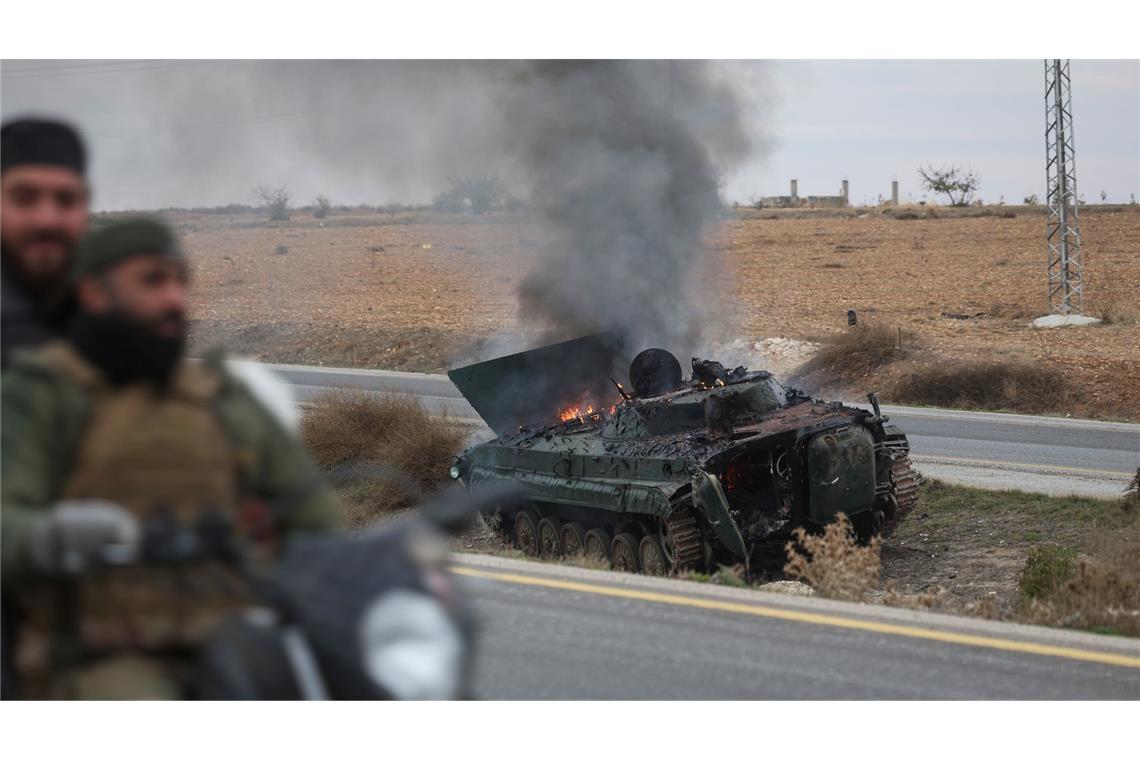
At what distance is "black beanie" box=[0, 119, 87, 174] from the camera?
342 centimetres

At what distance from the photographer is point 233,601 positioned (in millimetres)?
3191

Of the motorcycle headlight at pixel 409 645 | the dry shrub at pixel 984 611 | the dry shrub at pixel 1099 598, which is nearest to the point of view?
the motorcycle headlight at pixel 409 645

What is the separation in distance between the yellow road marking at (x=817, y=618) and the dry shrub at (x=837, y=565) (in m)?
1.76

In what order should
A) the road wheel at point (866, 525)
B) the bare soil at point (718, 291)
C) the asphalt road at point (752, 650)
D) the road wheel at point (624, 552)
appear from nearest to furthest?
the asphalt road at point (752, 650) → the road wheel at point (866, 525) → the road wheel at point (624, 552) → the bare soil at point (718, 291)

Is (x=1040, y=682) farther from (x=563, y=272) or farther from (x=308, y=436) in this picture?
(x=563, y=272)

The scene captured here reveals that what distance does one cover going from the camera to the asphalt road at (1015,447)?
703 inches

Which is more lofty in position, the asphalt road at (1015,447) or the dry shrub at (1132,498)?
the asphalt road at (1015,447)

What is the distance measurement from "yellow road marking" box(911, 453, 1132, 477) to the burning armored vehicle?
14.2 feet

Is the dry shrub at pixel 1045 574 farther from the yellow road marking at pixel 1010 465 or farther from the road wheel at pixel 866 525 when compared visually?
the yellow road marking at pixel 1010 465

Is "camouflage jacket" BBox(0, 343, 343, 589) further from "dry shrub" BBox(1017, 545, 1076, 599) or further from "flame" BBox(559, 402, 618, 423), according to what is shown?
"flame" BBox(559, 402, 618, 423)

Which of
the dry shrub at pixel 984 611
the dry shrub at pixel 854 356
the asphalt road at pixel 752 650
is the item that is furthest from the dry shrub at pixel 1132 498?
the dry shrub at pixel 854 356

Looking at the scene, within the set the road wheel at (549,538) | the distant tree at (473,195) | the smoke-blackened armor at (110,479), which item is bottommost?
the road wheel at (549,538)

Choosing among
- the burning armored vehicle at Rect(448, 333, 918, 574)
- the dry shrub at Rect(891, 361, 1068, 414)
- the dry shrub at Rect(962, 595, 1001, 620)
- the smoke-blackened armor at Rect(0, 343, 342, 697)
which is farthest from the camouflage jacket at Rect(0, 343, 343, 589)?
the dry shrub at Rect(891, 361, 1068, 414)

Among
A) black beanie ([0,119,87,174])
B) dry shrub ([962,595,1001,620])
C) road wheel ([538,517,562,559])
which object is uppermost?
black beanie ([0,119,87,174])
